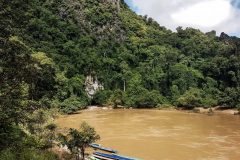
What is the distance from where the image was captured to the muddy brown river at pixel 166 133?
81.0 ft

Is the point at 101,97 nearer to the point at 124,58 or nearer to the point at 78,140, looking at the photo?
the point at 124,58

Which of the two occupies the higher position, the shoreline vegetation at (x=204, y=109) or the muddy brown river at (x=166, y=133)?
the shoreline vegetation at (x=204, y=109)

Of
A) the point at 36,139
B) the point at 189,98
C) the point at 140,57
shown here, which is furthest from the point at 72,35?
the point at 36,139

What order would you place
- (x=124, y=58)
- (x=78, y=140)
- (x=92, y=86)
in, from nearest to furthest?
1. (x=78, y=140)
2. (x=92, y=86)
3. (x=124, y=58)

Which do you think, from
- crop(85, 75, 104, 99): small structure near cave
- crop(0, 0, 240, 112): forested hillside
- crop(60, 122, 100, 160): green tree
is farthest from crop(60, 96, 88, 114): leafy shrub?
crop(60, 122, 100, 160): green tree

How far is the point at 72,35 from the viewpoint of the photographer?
6159 centimetres

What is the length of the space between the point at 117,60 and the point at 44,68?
50.1 meters

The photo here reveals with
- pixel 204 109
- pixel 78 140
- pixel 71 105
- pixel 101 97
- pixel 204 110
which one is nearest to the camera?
pixel 78 140

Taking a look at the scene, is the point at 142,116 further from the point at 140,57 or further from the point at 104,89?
the point at 140,57

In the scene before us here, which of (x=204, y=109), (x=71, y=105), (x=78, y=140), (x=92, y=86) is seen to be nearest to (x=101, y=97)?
(x=92, y=86)

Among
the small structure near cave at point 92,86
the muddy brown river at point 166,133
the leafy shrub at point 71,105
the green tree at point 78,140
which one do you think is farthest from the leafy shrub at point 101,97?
the green tree at point 78,140

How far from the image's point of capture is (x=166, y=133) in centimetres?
3181

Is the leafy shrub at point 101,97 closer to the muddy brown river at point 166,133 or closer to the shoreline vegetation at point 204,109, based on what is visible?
the shoreline vegetation at point 204,109

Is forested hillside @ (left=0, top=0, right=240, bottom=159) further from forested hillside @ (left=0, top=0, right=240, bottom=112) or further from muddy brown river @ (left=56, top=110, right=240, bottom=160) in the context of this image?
muddy brown river @ (left=56, top=110, right=240, bottom=160)
